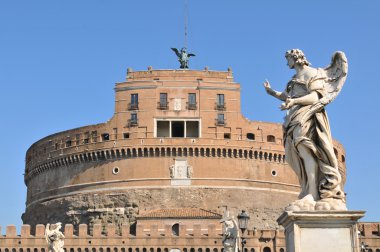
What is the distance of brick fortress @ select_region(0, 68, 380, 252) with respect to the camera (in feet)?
172

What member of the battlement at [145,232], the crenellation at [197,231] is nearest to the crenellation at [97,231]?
the battlement at [145,232]

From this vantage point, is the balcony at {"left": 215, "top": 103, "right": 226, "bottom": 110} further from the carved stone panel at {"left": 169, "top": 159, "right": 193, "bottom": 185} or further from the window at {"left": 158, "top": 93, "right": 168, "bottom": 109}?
the carved stone panel at {"left": 169, "top": 159, "right": 193, "bottom": 185}

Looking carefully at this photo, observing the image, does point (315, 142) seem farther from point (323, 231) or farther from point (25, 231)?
point (25, 231)

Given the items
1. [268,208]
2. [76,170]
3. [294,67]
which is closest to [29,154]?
[76,170]

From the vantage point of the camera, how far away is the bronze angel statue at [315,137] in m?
5.00

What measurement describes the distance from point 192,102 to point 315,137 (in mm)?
49246

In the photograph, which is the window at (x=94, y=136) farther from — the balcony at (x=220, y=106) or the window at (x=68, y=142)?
the balcony at (x=220, y=106)

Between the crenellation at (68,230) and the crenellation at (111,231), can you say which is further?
the crenellation at (68,230)

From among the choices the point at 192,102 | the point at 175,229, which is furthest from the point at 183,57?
the point at 175,229

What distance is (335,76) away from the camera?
17.2 feet

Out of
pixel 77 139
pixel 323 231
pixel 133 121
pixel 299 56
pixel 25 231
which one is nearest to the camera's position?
pixel 323 231

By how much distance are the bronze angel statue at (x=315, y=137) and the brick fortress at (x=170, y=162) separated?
4521 centimetres

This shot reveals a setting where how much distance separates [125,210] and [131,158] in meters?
3.85

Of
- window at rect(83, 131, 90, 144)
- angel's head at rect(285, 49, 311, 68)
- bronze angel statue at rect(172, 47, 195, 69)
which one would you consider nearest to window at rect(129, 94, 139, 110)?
window at rect(83, 131, 90, 144)
